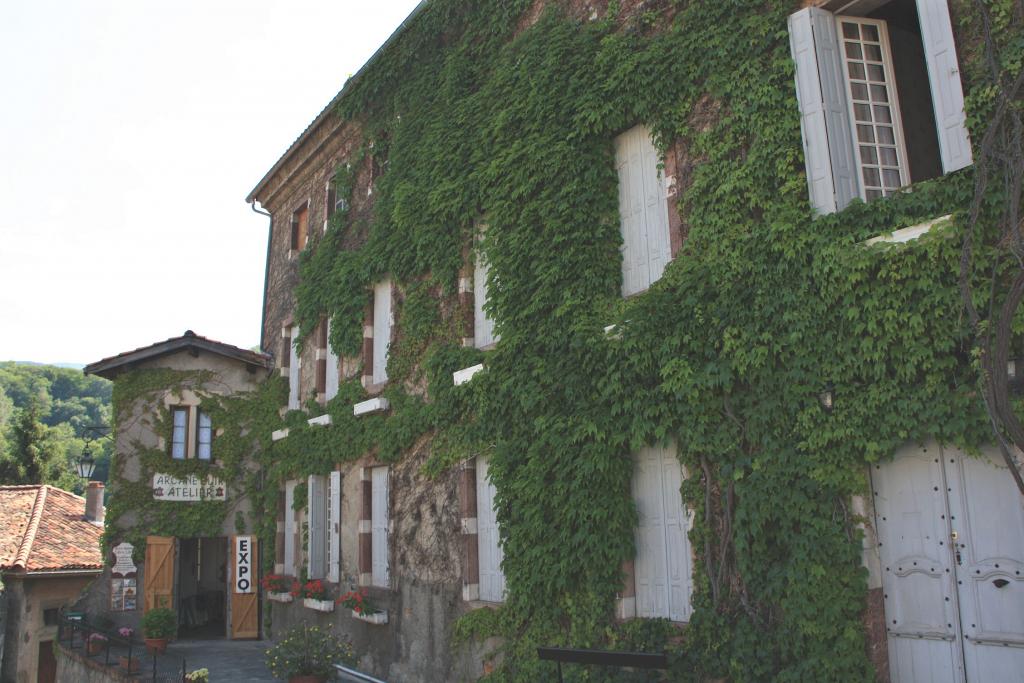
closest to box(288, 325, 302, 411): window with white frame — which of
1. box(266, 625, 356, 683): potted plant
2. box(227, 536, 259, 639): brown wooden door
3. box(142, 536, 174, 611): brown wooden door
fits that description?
box(227, 536, 259, 639): brown wooden door

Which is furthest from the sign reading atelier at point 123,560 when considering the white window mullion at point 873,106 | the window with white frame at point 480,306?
the white window mullion at point 873,106

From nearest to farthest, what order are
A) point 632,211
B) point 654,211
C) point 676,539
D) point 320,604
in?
point 676,539, point 654,211, point 632,211, point 320,604

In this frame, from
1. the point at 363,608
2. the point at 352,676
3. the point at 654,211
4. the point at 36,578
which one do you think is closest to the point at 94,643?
the point at 352,676

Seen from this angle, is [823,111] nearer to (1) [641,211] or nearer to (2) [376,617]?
(1) [641,211]

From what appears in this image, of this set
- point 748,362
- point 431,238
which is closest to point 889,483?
point 748,362

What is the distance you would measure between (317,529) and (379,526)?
94.2 inches

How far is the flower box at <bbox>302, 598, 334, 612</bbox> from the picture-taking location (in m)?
13.4

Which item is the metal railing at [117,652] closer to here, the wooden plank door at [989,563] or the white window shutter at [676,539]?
the white window shutter at [676,539]

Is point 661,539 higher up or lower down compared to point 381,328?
lower down

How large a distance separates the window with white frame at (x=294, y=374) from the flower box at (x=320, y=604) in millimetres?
3896

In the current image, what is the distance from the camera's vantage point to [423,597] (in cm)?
1101

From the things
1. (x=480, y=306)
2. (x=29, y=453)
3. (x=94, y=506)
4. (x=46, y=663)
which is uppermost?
(x=29, y=453)

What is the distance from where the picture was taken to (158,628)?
14703mm

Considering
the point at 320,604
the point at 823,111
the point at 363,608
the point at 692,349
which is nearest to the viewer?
the point at 823,111
